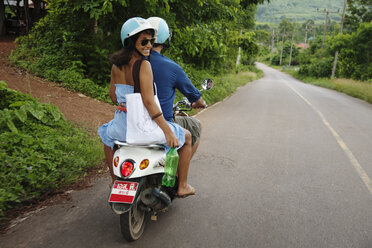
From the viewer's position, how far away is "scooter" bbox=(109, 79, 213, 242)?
8.54 feet

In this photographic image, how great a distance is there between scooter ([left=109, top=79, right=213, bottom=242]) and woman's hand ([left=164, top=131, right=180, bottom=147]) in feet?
0.31

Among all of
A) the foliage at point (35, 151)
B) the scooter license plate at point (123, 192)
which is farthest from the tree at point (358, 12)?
the scooter license plate at point (123, 192)

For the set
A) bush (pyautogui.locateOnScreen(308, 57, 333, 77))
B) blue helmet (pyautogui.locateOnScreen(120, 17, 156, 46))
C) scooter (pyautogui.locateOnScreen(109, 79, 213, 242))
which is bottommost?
bush (pyautogui.locateOnScreen(308, 57, 333, 77))

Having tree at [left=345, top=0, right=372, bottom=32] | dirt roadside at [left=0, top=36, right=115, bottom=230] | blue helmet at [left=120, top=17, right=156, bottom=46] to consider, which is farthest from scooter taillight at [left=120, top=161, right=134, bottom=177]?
tree at [left=345, top=0, right=372, bottom=32]

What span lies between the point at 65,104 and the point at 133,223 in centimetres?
489

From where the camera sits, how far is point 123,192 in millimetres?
2617

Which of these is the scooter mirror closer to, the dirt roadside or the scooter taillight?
the scooter taillight

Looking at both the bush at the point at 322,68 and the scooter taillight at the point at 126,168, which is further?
the bush at the point at 322,68

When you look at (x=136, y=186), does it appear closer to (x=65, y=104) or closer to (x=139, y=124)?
(x=139, y=124)

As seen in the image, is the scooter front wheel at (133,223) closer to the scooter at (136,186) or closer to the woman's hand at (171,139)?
the scooter at (136,186)

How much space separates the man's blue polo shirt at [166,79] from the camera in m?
2.94

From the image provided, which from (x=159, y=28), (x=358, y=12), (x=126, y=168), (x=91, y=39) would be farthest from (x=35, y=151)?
(x=358, y=12)

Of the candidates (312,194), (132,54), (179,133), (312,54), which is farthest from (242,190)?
(312,54)

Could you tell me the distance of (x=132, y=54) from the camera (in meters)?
2.77
